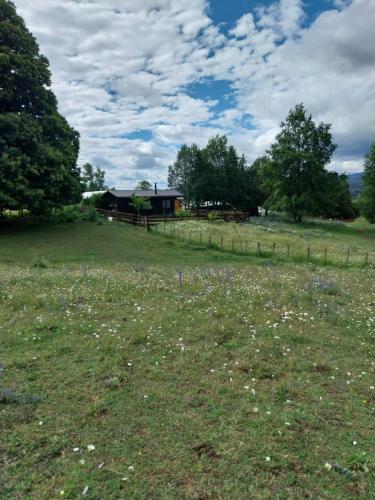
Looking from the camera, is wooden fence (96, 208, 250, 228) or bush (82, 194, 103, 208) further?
bush (82, 194, 103, 208)

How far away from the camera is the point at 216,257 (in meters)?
20.0

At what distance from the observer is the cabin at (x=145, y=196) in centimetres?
4856

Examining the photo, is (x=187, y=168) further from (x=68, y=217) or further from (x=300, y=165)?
Result: (x=68, y=217)

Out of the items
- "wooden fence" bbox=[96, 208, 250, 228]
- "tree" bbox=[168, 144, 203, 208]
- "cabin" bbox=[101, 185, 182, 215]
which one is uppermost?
"tree" bbox=[168, 144, 203, 208]

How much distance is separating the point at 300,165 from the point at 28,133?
127ft

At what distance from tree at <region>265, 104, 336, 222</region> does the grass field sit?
4288 centimetres

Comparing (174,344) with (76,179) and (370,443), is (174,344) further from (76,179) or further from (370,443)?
(76,179)

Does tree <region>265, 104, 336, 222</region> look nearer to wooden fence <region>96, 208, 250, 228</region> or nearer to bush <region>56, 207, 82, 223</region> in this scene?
wooden fence <region>96, 208, 250, 228</region>

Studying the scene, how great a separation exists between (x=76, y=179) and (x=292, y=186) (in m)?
33.8

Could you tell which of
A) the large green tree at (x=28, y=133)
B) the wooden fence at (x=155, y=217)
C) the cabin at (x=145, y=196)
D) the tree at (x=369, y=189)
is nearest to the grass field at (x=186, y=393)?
the large green tree at (x=28, y=133)

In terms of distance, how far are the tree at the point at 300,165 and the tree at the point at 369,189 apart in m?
5.87

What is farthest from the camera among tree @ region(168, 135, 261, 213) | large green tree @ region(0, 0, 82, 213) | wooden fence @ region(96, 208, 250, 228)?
tree @ region(168, 135, 261, 213)

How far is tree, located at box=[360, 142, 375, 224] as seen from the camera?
4919 centimetres

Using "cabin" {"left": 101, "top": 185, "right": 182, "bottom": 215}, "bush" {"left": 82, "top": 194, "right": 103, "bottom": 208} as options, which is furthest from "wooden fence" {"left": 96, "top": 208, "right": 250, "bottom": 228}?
"bush" {"left": 82, "top": 194, "right": 103, "bottom": 208}
